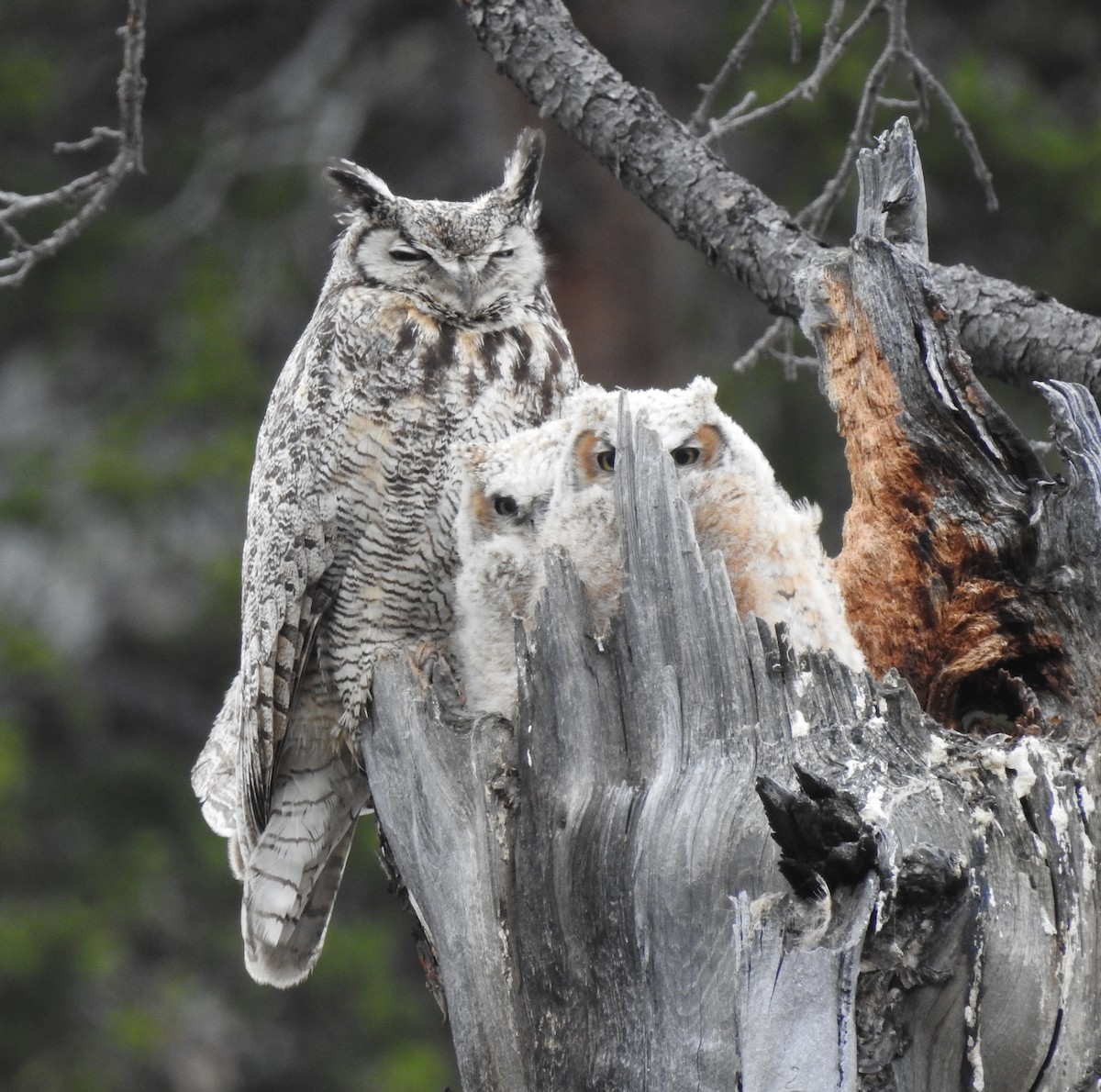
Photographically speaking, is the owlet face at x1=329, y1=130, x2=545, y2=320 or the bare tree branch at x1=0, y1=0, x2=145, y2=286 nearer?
the bare tree branch at x1=0, y1=0, x2=145, y2=286

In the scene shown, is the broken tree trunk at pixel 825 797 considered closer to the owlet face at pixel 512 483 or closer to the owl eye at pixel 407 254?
the owlet face at pixel 512 483

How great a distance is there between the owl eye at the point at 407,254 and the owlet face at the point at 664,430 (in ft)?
2.54

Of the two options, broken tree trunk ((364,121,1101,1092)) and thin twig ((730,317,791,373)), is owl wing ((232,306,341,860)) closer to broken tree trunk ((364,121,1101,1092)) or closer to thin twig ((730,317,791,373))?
broken tree trunk ((364,121,1101,1092))

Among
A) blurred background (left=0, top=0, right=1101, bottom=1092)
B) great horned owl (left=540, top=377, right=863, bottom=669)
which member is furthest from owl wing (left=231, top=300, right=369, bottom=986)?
blurred background (left=0, top=0, right=1101, bottom=1092)

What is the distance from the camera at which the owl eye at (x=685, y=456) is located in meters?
2.84

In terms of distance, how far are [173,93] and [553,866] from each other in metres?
7.29

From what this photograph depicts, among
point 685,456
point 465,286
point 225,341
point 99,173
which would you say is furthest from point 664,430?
point 225,341

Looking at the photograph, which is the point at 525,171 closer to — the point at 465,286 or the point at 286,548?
the point at 465,286

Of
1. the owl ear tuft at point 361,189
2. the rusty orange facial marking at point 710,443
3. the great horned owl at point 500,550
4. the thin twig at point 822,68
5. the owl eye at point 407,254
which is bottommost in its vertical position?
the great horned owl at point 500,550

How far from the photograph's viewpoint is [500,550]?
298 centimetres

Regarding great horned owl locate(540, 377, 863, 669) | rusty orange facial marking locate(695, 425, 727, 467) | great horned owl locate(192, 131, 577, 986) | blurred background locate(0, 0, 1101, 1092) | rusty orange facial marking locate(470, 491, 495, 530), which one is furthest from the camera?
blurred background locate(0, 0, 1101, 1092)

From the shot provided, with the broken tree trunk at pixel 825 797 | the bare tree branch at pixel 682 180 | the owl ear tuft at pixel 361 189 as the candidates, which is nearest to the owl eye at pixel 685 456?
the broken tree trunk at pixel 825 797

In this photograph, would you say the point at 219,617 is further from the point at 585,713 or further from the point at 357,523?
the point at 585,713

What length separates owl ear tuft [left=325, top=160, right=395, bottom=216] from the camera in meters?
3.59
